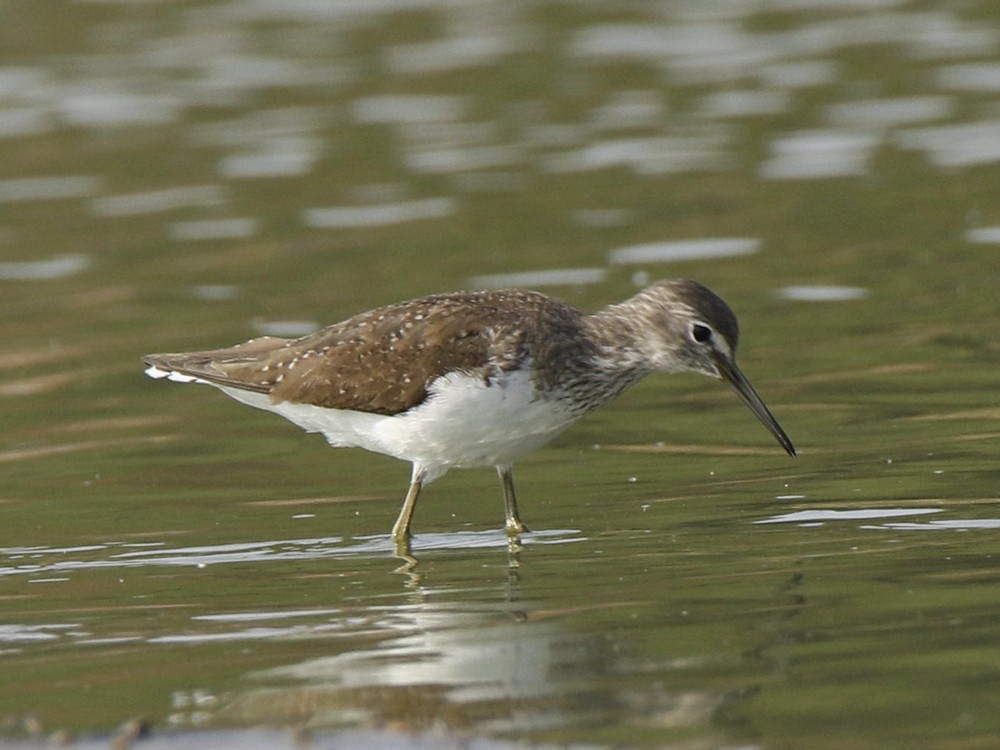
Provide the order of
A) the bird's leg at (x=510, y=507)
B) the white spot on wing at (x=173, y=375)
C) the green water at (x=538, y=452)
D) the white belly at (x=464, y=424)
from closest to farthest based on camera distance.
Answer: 1. the green water at (x=538, y=452)
2. the white belly at (x=464, y=424)
3. the bird's leg at (x=510, y=507)
4. the white spot on wing at (x=173, y=375)

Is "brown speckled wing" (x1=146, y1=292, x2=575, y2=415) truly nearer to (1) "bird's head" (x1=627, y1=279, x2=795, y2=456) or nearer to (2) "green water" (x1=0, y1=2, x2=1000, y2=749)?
(1) "bird's head" (x1=627, y1=279, x2=795, y2=456)

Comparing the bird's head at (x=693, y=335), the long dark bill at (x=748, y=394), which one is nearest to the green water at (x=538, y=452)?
the long dark bill at (x=748, y=394)

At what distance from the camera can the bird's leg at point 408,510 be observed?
11773 millimetres

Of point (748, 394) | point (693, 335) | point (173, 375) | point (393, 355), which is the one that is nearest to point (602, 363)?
point (693, 335)

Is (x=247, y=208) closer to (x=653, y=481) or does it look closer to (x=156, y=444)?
(x=156, y=444)

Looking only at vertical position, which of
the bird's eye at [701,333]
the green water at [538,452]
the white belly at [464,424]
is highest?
the bird's eye at [701,333]

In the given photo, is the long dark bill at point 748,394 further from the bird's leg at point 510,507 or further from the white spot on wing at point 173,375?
the white spot on wing at point 173,375

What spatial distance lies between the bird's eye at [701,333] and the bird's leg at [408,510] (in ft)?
6.04

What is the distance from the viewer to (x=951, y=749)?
23.7ft

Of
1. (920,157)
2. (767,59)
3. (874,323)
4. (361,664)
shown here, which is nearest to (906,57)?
(767,59)

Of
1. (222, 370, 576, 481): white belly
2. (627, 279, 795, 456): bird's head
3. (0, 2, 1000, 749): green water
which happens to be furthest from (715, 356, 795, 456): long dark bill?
(222, 370, 576, 481): white belly

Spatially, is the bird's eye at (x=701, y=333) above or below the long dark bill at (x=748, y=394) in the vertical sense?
above

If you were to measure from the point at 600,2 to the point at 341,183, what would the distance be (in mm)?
11367

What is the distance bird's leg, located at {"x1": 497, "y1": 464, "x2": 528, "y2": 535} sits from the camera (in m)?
11.8
